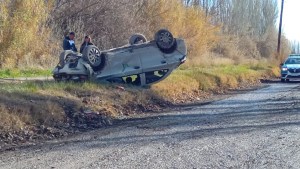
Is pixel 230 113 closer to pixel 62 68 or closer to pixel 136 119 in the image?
pixel 136 119

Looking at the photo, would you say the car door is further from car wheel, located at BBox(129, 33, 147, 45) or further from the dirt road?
the dirt road

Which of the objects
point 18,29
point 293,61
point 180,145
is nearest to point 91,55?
point 180,145

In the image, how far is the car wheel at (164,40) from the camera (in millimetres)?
15781

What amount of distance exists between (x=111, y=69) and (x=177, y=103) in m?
2.39

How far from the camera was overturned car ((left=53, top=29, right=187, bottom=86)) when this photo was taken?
14570 mm

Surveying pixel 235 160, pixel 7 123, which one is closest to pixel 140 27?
pixel 7 123

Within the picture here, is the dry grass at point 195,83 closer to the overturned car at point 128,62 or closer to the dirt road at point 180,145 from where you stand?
the overturned car at point 128,62

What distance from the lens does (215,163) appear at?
23.3 feet

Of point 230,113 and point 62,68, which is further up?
point 62,68

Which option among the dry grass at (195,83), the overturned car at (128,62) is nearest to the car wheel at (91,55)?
the overturned car at (128,62)

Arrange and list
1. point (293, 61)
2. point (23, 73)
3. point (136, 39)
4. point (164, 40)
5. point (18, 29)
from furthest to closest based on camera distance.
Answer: point (293, 61), point (18, 29), point (23, 73), point (136, 39), point (164, 40)

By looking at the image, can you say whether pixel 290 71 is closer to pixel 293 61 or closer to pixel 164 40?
pixel 293 61

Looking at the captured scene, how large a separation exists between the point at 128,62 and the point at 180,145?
7378 millimetres

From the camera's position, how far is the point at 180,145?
8.34m
